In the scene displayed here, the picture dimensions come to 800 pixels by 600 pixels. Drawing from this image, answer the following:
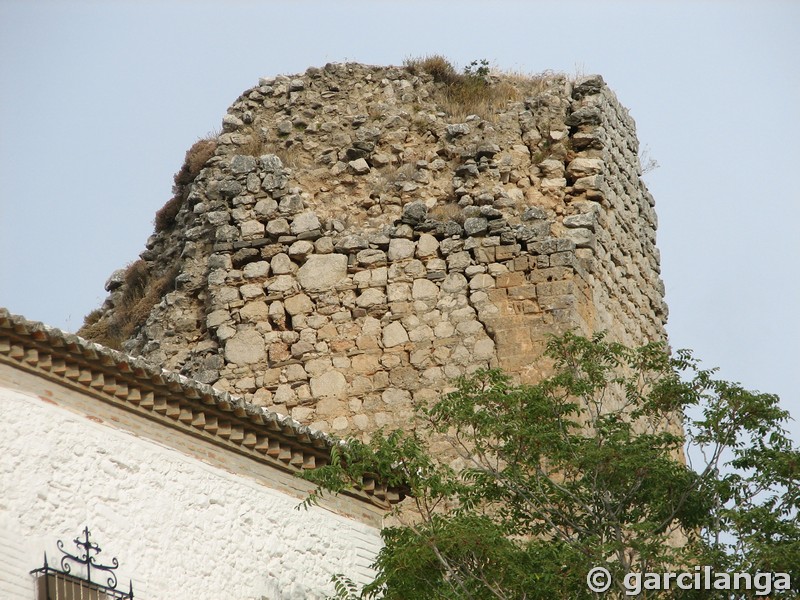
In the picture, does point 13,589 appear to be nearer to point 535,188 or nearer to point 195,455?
point 195,455

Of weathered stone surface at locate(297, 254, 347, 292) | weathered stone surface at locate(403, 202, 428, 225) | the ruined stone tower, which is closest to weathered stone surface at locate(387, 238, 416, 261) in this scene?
the ruined stone tower

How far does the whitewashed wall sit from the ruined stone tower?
95.1 inches

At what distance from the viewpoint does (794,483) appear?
1146 cm

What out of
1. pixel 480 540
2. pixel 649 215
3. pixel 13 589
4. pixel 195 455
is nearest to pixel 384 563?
pixel 480 540

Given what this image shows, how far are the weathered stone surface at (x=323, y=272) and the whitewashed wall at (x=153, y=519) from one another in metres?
3.14

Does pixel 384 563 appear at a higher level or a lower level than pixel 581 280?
lower

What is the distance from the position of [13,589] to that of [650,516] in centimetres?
420

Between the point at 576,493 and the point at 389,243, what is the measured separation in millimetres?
4333

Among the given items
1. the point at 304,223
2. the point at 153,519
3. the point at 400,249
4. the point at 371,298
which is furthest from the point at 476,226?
the point at 153,519

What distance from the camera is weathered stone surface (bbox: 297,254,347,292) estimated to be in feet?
51.2

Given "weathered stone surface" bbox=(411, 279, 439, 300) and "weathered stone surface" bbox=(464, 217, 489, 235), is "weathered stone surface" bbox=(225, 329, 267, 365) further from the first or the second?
"weathered stone surface" bbox=(464, 217, 489, 235)

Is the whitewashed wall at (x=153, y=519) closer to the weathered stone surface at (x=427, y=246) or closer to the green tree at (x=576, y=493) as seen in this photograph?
the green tree at (x=576, y=493)

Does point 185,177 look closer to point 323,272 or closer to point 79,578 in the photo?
point 323,272

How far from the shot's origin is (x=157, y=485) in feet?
38.9
